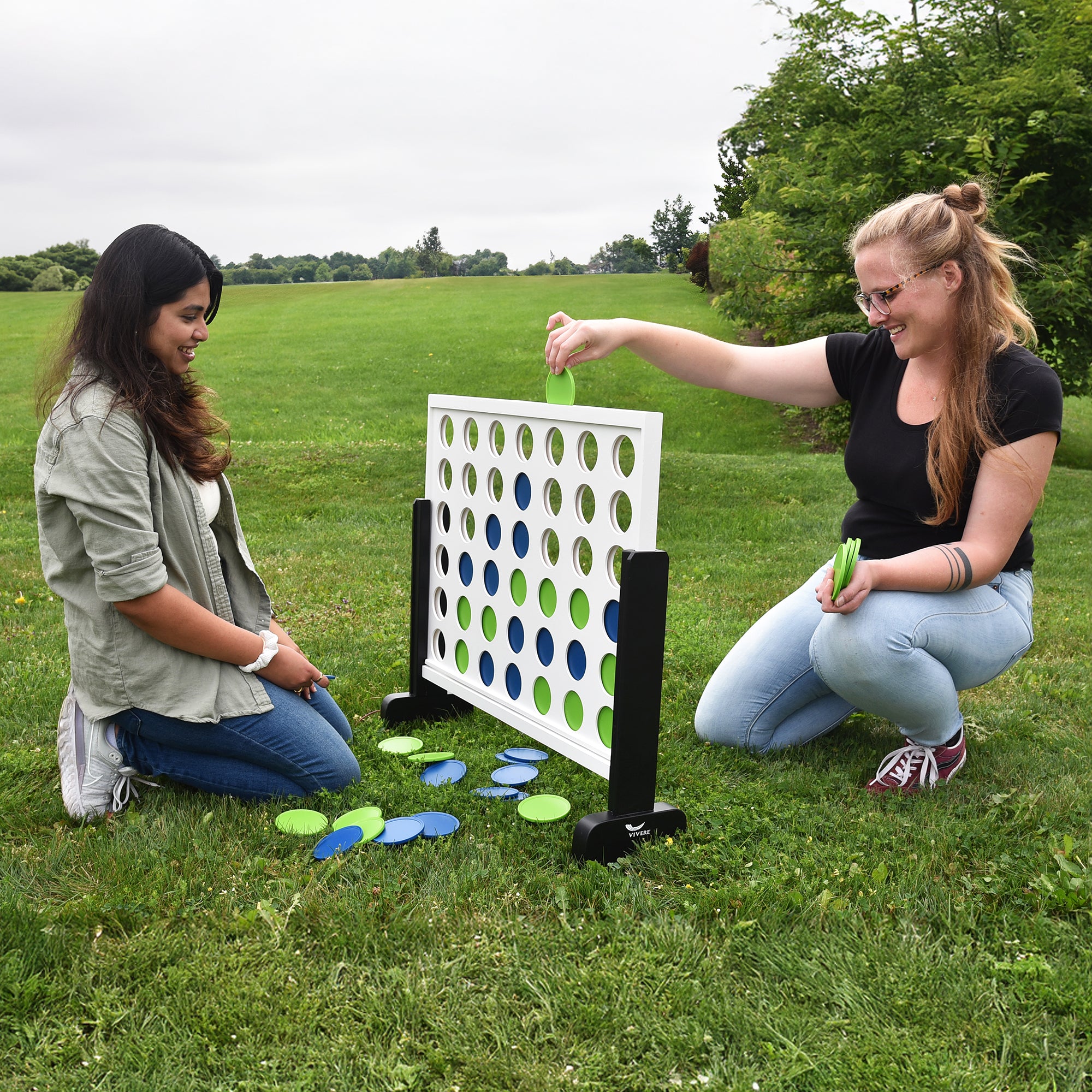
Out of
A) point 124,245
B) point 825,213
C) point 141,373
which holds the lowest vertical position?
point 141,373

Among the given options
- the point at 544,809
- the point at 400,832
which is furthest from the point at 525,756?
the point at 400,832

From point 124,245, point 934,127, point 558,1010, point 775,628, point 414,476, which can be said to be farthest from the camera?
point 934,127

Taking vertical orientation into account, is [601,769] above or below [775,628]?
below

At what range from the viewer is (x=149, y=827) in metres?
2.83

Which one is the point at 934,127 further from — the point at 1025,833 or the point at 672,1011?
the point at 672,1011

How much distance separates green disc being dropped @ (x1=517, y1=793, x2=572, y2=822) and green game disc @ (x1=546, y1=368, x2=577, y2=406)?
1.20 meters

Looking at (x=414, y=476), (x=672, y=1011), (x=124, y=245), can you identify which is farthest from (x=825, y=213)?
(x=672, y=1011)

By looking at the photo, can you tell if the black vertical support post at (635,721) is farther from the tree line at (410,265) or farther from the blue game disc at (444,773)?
the tree line at (410,265)

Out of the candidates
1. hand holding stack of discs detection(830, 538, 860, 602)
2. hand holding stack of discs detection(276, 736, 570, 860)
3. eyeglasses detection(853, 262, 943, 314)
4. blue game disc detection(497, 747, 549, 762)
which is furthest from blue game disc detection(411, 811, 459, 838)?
eyeglasses detection(853, 262, 943, 314)

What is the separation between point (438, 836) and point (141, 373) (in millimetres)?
1574

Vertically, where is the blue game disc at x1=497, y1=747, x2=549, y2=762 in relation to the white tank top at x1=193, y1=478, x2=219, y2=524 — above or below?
below

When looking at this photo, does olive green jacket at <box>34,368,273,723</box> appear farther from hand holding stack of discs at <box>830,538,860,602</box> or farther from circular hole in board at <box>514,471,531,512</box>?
hand holding stack of discs at <box>830,538,860,602</box>

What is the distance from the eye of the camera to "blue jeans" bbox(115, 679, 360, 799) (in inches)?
114

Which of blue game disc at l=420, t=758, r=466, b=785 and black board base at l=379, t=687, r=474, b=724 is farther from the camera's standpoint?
black board base at l=379, t=687, r=474, b=724
